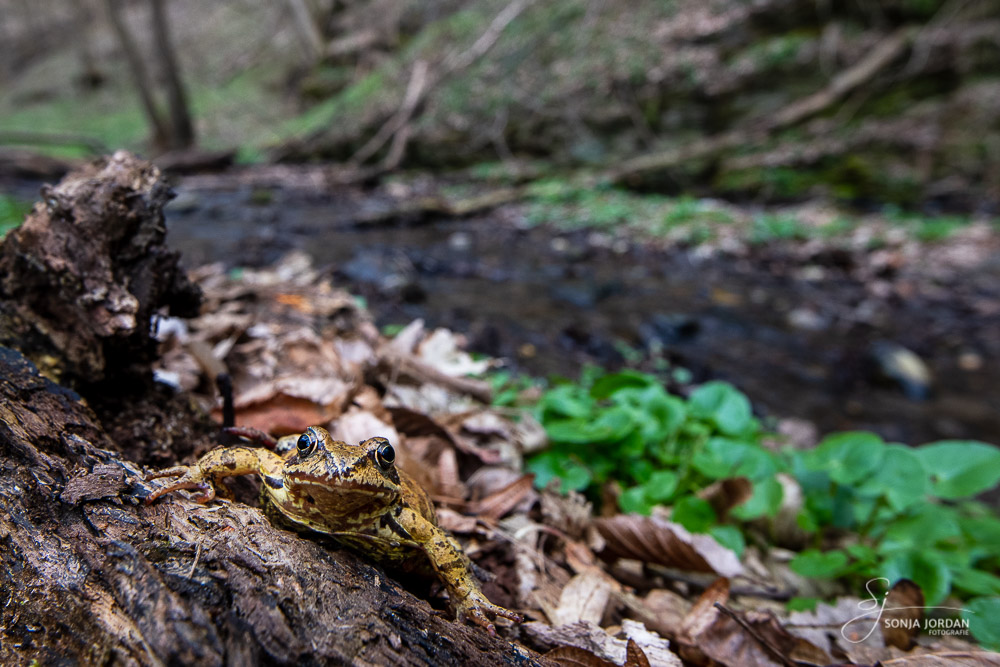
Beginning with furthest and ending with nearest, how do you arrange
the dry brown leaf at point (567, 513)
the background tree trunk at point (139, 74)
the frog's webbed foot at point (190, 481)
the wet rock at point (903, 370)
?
the background tree trunk at point (139, 74)
the wet rock at point (903, 370)
the dry brown leaf at point (567, 513)
the frog's webbed foot at point (190, 481)

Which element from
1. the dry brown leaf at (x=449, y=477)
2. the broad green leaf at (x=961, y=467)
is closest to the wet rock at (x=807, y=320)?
the broad green leaf at (x=961, y=467)

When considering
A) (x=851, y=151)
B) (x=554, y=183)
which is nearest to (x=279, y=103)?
(x=554, y=183)

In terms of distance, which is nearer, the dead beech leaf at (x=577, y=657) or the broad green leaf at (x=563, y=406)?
the dead beech leaf at (x=577, y=657)

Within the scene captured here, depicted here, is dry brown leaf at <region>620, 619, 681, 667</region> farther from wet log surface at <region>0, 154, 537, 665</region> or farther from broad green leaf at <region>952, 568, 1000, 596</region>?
broad green leaf at <region>952, 568, 1000, 596</region>

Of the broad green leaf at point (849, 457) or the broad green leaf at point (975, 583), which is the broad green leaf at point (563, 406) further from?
the broad green leaf at point (975, 583)

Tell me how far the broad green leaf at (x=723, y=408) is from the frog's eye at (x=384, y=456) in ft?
6.95

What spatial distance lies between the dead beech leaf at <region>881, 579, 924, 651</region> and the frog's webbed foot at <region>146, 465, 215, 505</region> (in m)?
2.16

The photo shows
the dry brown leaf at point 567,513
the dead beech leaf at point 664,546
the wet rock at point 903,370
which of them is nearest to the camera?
the dead beech leaf at point 664,546

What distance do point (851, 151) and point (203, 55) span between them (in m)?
32.6

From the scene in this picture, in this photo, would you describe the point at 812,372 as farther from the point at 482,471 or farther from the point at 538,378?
the point at 482,471

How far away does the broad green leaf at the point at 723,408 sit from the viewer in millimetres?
2838

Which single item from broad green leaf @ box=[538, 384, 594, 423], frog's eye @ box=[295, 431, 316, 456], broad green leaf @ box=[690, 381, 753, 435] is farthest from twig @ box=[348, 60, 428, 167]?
frog's eye @ box=[295, 431, 316, 456]

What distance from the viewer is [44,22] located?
121ft

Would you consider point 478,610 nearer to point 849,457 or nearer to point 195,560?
point 195,560
